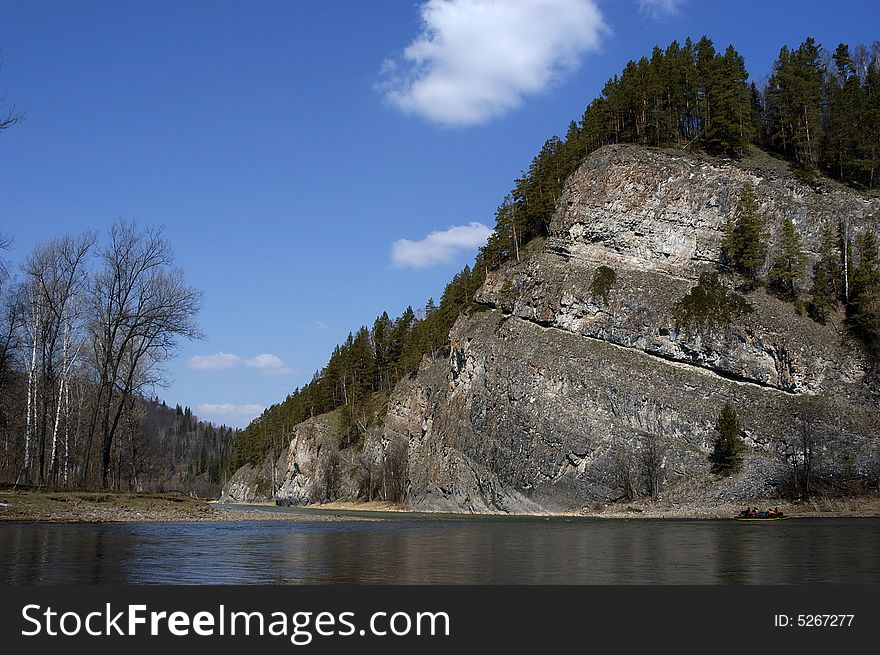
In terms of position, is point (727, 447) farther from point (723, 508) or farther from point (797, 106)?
point (797, 106)

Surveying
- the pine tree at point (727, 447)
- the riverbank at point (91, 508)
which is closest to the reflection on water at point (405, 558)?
the riverbank at point (91, 508)

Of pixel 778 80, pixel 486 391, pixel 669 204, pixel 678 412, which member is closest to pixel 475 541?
pixel 678 412

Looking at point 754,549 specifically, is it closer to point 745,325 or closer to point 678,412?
Answer: point 678,412

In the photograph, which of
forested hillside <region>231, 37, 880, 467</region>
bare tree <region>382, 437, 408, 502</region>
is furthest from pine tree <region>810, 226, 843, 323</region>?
bare tree <region>382, 437, 408, 502</region>

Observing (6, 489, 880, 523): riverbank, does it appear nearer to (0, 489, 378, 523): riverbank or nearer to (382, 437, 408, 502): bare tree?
(0, 489, 378, 523): riverbank

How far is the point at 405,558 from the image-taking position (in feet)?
77.0

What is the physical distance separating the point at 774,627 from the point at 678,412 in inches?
2622

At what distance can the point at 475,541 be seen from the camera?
33.4 m

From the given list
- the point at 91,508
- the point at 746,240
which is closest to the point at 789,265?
the point at 746,240

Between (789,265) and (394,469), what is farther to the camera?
(394,469)

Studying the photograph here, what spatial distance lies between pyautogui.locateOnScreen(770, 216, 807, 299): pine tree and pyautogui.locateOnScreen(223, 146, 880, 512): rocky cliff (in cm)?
270

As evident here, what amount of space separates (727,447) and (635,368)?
13.8 meters

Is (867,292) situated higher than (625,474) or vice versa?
(867,292)

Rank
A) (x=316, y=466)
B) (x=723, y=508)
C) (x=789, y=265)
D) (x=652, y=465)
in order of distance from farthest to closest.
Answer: (x=316, y=466) → (x=789, y=265) → (x=652, y=465) → (x=723, y=508)
